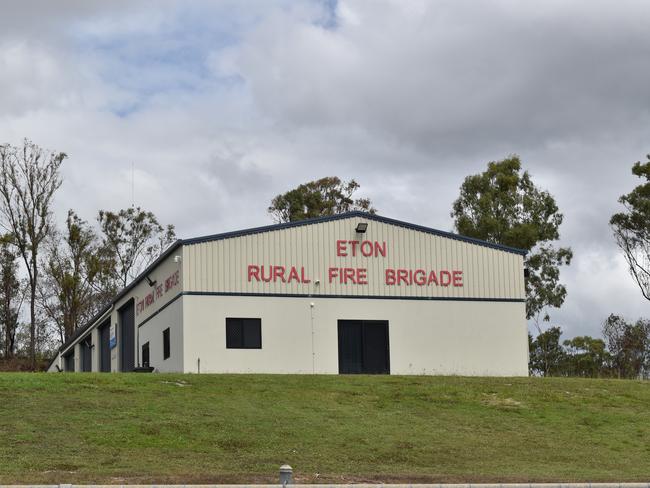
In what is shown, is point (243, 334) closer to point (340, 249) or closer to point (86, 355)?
point (340, 249)

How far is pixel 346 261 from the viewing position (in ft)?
129

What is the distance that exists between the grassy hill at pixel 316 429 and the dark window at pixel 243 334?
14.4 ft

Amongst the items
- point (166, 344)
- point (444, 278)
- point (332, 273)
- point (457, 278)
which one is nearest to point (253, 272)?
point (332, 273)

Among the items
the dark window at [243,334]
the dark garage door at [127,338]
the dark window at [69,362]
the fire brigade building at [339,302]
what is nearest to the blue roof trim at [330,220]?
the fire brigade building at [339,302]

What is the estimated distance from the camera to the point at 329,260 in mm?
→ 39031

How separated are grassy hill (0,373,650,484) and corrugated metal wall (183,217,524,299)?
5625 millimetres

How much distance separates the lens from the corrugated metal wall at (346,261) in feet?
124

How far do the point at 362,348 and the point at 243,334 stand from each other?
14.6ft

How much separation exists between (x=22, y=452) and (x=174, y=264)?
1827cm

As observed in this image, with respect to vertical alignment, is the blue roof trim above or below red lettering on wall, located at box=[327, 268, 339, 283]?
above

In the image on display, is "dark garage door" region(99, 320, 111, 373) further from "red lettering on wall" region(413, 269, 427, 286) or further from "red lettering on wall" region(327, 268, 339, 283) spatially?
"red lettering on wall" region(413, 269, 427, 286)

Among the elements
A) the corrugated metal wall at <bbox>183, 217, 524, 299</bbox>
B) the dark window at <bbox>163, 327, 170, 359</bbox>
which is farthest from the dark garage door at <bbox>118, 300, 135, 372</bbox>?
the corrugated metal wall at <bbox>183, 217, 524, 299</bbox>

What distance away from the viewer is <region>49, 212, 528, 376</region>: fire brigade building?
3741 centimetres

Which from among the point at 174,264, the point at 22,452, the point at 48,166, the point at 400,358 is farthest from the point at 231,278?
the point at 48,166
